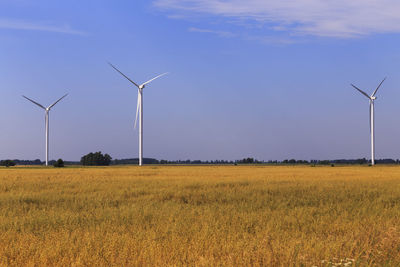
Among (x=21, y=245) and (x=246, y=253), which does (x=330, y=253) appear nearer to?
(x=246, y=253)

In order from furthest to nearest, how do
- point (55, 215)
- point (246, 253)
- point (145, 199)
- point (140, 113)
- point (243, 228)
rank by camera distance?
point (140, 113) < point (145, 199) < point (55, 215) < point (243, 228) < point (246, 253)

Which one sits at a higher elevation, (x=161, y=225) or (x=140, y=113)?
(x=140, y=113)

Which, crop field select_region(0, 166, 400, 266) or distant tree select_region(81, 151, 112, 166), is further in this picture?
distant tree select_region(81, 151, 112, 166)

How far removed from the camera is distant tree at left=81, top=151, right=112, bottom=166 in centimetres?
15738

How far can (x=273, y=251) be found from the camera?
28.2 ft

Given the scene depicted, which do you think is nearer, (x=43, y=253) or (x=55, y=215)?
(x=43, y=253)

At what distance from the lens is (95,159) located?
158625 millimetres

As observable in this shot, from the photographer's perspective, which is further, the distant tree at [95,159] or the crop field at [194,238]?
the distant tree at [95,159]

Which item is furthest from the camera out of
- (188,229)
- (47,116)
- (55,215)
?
(47,116)

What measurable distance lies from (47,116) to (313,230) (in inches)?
3519

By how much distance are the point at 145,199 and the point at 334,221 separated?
33.1ft

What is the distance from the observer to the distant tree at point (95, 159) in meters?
157

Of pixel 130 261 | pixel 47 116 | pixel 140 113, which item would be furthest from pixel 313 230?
pixel 47 116

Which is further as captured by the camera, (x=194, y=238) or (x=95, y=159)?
(x=95, y=159)
